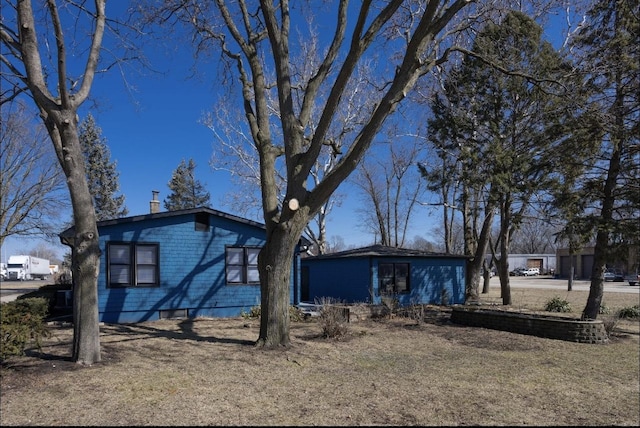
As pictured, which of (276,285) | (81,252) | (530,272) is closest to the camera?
(81,252)

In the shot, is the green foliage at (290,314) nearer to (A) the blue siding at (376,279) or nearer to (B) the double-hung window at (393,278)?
(A) the blue siding at (376,279)

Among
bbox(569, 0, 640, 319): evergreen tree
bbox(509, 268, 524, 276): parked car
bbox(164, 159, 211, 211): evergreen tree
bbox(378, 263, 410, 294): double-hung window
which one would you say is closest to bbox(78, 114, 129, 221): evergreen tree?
bbox(164, 159, 211, 211): evergreen tree

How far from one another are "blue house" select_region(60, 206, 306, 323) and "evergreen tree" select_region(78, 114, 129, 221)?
24.3 m

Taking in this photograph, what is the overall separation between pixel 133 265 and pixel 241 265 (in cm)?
331

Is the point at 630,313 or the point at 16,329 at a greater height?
the point at 16,329

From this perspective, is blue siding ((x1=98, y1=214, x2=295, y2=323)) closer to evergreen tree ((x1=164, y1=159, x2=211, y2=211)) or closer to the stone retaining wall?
the stone retaining wall

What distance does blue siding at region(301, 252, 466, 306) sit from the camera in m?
17.7

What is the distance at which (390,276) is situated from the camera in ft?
59.7

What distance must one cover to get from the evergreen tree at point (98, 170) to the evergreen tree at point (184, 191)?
1096 cm

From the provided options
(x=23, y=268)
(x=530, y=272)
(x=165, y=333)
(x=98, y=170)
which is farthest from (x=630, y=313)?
(x=23, y=268)

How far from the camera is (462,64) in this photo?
1596 cm

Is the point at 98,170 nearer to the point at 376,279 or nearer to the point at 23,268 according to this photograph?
the point at 376,279

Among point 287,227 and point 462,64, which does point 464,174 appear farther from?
point 287,227

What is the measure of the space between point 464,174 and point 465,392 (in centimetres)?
1019
